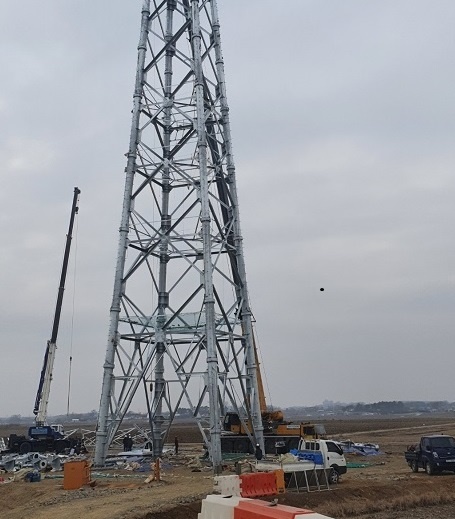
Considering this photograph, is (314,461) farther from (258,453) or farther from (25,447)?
(25,447)

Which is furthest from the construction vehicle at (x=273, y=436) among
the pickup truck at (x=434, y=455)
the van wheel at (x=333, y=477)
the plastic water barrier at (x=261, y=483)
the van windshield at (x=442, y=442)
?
the plastic water barrier at (x=261, y=483)

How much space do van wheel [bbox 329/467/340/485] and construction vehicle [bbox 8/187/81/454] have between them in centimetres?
2261

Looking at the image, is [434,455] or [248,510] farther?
[434,455]

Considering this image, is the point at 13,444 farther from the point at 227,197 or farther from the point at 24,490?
the point at 227,197

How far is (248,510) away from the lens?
7543mm

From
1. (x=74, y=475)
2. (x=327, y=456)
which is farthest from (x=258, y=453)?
(x=74, y=475)

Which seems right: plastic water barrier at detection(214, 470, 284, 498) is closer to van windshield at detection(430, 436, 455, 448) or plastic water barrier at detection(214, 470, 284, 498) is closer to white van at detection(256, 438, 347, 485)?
white van at detection(256, 438, 347, 485)

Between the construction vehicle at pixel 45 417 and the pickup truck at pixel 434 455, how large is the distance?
2305 cm

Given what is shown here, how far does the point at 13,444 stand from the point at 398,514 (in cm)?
3118

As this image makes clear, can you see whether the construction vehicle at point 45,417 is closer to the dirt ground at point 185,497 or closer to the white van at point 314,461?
the dirt ground at point 185,497

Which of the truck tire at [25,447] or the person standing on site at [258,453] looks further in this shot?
the truck tire at [25,447]

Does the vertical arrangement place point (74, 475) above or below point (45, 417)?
below

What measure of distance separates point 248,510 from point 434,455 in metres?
19.9

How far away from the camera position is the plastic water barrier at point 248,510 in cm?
671
